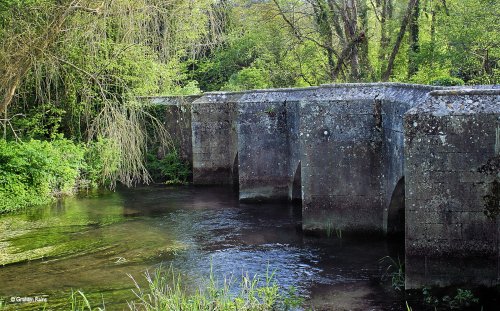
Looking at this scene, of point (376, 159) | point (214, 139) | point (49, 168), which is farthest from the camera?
point (214, 139)

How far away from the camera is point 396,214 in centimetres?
1005

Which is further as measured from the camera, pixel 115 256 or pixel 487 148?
pixel 115 256

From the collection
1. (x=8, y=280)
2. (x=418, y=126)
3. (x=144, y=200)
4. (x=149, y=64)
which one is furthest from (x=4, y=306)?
(x=149, y=64)

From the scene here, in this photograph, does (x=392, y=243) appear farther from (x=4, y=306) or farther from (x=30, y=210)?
(x=30, y=210)

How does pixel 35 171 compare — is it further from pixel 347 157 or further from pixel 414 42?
pixel 414 42

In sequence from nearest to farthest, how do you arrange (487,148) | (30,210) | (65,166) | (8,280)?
(487,148) → (8,280) → (30,210) → (65,166)

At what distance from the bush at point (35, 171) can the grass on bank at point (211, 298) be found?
18.6 feet

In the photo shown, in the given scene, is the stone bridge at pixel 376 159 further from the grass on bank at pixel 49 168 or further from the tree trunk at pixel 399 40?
the tree trunk at pixel 399 40

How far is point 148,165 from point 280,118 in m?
5.33

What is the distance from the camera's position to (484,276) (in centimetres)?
722

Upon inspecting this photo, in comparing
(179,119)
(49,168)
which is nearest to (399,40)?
(179,119)

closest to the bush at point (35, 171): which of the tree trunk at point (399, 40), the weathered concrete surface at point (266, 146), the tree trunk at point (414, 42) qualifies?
the weathered concrete surface at point (266, 146)

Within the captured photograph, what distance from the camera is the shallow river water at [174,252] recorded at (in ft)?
26.3

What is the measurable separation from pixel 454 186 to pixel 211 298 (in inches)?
115
